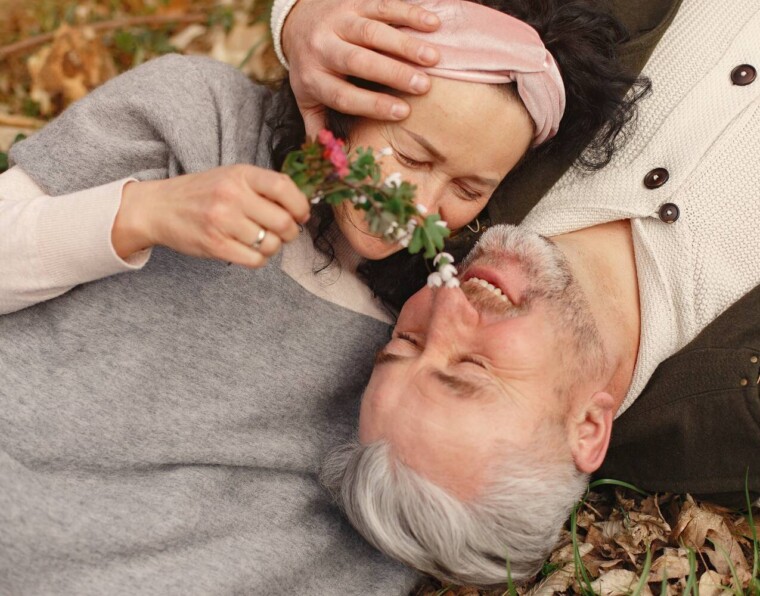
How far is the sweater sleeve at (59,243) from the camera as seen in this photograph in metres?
2.34

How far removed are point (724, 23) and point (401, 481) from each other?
2.34m

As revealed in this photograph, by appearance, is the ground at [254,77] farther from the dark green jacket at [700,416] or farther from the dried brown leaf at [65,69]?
the dark green jacket at [700,416]

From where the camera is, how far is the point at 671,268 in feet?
9.71

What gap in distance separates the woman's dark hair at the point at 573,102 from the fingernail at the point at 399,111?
0.35 meters

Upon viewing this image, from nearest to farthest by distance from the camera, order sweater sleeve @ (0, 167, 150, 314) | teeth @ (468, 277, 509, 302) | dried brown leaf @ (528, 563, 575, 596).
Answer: sweater sleeve @ (0, 167, 150, 314) < teeth @ (468, 277, 509, 302) < dried brown leaf @ (528, 563, 575, 596)

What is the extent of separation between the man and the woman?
30 centimetres

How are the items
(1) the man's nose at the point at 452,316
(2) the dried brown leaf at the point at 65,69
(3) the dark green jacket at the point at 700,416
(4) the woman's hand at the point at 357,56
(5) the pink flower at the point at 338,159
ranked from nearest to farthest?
(5) the pink flower at the point at 338,159 → (4) the woman's hand at the point at 357,56 → (1) the man's nose at the point at 452,316 → (3) the dark green jacket at the point at 700,416 → (2) the dried brown leaf at the point at 65,69

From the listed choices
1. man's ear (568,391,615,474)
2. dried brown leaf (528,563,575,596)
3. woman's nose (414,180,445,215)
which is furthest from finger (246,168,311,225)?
dried brown leaf (528,563,575,596)

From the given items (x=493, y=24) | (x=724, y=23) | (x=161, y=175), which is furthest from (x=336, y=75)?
(x=724, y=23)

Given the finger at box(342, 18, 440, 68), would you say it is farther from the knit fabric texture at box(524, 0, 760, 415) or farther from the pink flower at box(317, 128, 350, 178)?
the knit fabric texture at box(524, 0, 760, 415)

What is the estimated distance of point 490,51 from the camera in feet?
8.21

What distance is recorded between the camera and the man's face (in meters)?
2.50

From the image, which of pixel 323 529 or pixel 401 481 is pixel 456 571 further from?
pixel 323 529

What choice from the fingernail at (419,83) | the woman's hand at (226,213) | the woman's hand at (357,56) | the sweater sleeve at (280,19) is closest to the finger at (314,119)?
the woman's hand at (357,56)
